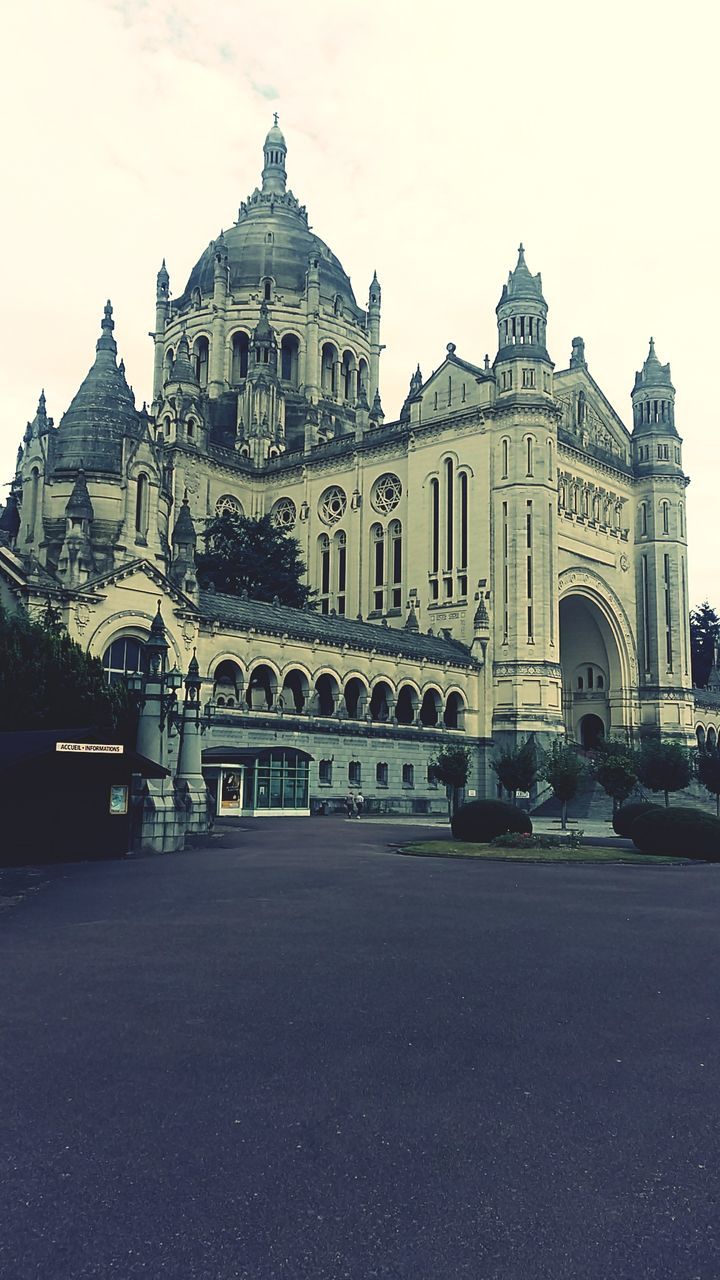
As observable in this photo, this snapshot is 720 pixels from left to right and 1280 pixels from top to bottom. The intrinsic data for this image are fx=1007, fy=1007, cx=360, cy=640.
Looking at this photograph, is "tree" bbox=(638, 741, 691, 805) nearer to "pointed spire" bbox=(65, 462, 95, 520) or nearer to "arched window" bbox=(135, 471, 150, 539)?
"arched window" bbox=(135, 471, 150, 539)

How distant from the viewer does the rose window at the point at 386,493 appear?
74562 millimetres

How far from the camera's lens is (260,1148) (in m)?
6.27

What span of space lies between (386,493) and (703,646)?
47.4 meters

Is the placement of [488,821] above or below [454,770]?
below

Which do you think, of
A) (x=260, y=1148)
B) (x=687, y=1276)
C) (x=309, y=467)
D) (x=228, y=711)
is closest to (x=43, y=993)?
(x=260, y=1148)

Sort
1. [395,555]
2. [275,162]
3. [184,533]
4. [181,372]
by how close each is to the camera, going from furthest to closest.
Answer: [275,162] < [181,372] < [395,555] < [184,533]

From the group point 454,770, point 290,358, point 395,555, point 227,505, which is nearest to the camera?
point 454,770

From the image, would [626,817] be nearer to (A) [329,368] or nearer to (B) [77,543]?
(B) [77,543]

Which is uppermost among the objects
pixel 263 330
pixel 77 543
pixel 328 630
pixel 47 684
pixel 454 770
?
pixel 263 330

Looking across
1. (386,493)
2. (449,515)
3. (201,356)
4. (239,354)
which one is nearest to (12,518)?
(386,493)

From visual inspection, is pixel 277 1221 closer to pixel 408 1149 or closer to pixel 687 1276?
pixel 408 1149

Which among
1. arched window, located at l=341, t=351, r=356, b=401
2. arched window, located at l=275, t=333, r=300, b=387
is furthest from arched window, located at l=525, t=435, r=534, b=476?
arched window, located at l=275, t=333, r=300, b=387

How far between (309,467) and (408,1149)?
7509cm

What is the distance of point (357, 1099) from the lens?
723cm
